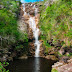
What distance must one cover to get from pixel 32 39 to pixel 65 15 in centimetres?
1771

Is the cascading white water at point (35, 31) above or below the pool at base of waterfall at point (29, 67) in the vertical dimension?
above

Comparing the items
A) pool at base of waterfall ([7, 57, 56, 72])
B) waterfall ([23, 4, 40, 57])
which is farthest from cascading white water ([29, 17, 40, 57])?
pool at base of waterfall ([7, 57, 56, 72])

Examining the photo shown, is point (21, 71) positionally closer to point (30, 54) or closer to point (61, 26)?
point (61, 26)

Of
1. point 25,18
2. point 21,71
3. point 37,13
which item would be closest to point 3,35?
point 21,71

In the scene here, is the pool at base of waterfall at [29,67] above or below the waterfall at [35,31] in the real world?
below

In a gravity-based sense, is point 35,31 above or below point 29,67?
above

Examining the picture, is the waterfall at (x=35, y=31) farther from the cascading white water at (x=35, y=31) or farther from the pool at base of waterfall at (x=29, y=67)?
the pool at base of waterfall at (x=29, y=67)

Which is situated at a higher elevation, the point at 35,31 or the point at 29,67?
the point at 35,31

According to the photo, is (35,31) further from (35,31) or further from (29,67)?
(29,67)

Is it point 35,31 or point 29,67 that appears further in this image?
point 35,31

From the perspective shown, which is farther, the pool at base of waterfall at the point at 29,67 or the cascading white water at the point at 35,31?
the cascading white water at the point at 35,31

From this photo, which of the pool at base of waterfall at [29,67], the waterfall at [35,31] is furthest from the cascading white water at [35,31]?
the pool at base of waterfall at [29,67]

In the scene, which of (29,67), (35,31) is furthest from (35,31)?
(29,67)

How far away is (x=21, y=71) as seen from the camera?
16.7m
